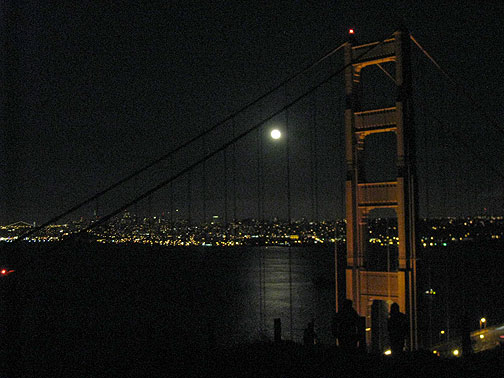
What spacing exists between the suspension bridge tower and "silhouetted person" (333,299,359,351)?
5429 millimetres

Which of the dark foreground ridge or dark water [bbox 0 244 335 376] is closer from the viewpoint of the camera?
the dark foreground ridge

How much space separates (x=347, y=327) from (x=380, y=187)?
651cm

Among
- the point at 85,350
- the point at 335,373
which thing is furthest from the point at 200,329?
the point at 335,373

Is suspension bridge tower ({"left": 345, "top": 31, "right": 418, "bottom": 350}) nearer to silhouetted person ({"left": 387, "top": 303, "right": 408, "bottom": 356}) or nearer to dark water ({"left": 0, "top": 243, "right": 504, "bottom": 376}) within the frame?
dark water ({"left": 0, "top": 243, "right": 504, "bottom": 376})

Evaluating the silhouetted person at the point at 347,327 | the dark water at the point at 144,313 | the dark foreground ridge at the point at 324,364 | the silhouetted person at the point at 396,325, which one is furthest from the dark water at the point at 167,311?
the silhouetted person at the point at 396,325

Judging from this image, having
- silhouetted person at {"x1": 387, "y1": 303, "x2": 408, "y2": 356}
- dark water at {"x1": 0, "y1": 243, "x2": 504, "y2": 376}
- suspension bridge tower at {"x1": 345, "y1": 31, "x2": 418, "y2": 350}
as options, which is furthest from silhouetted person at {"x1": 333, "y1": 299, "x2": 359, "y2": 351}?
suspension bridge tower at {"x1": 345, "y1": 31, "x2": 418, "y2": 350}

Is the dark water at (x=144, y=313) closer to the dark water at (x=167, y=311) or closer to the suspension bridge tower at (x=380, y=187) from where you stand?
the dark water at (x=167, y=311)

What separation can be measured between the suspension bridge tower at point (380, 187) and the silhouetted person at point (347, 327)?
5.43 meters

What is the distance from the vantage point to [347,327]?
7.39 meters

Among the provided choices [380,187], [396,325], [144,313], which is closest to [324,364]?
[396,325]

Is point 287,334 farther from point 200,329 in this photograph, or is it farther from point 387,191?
point 387,191

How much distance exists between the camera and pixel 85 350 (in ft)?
119

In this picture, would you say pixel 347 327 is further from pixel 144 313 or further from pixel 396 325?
pixel 144 313

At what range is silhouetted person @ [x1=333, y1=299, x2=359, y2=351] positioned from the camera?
7.38 metres
